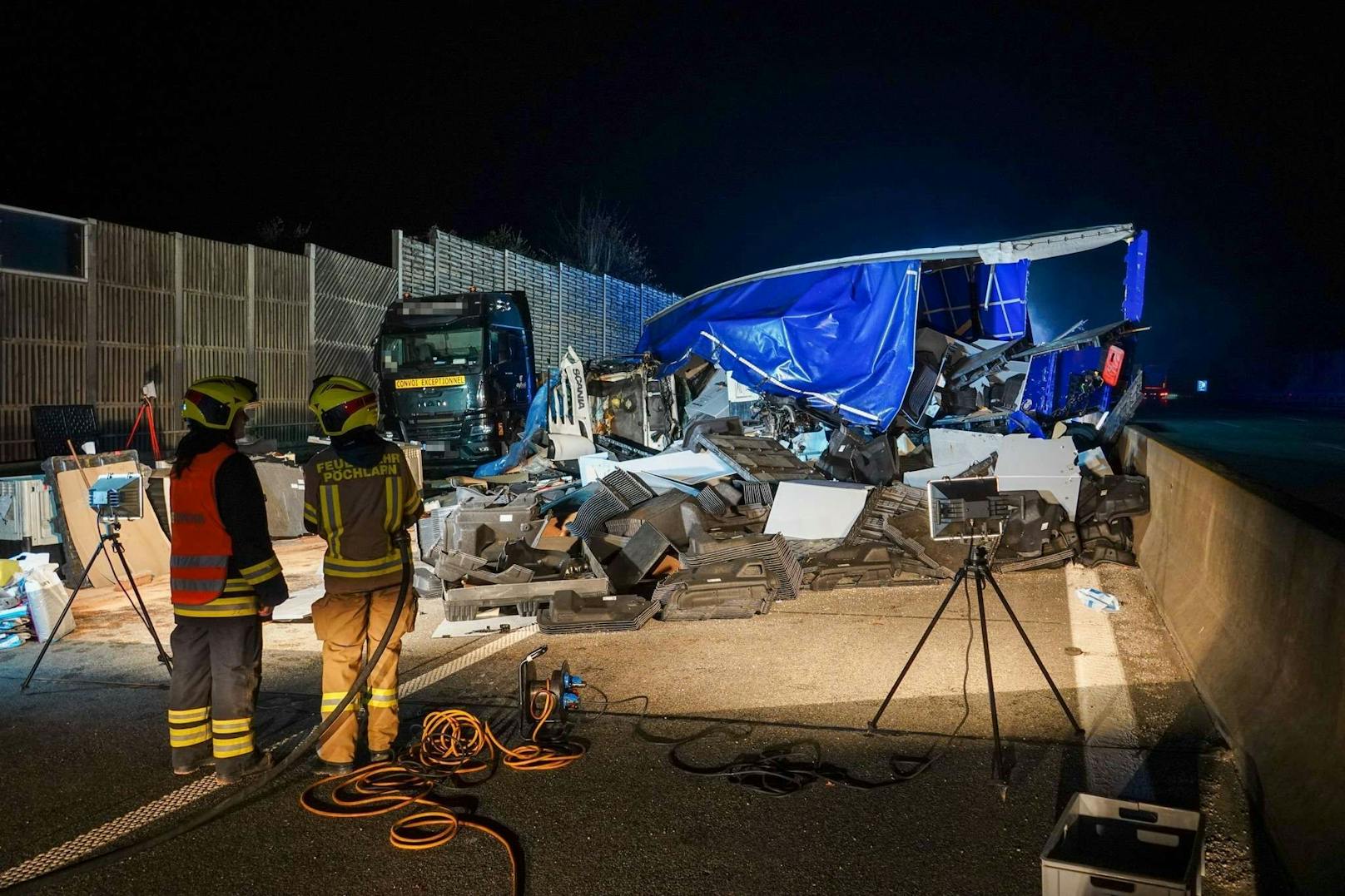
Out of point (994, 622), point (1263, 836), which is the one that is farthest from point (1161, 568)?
point (1263, 836)

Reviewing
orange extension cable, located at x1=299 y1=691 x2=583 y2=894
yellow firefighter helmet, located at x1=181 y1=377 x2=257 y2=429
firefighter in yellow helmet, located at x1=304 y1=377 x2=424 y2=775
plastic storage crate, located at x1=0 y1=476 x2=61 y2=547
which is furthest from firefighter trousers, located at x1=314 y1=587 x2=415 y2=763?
plastic storage crate, located at x1=0 y1=476 x2=61 y2=547

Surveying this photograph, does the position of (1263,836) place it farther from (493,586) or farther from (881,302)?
(881,302)

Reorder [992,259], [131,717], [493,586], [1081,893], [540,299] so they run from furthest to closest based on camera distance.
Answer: [540,299] → [992,259] → [493,586] → [131,717] → [1081,893]

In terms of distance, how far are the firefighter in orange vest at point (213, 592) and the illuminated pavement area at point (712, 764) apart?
0.90ft

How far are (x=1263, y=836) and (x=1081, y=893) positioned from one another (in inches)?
57.0

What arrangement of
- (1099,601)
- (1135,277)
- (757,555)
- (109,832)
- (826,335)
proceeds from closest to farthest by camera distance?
(109,832) < (1099,601) < (757,555) < (1135,277) < (826,335)

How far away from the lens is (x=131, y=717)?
5336 millimetres

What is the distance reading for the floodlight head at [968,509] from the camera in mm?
4523

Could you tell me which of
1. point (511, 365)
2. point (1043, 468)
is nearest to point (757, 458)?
point (1043, 468)

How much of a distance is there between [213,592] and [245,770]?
0.90 m

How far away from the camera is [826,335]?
13.4 m

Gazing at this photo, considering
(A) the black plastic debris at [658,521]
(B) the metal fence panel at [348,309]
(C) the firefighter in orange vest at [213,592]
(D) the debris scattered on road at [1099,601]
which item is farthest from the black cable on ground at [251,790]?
(B) the metal fence panel at [348,309]

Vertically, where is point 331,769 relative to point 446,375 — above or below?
below

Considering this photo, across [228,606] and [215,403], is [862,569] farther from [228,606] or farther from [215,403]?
[215,403]
